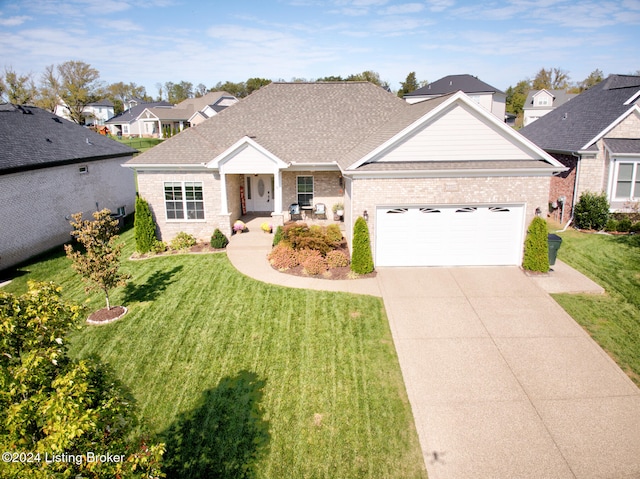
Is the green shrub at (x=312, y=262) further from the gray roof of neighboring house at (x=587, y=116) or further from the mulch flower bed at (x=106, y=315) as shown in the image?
the gray roof of neighboring house at (x=587, y=116)

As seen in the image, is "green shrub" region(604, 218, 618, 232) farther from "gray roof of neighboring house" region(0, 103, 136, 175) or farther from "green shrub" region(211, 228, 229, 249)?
"gray roof of neighboring house" region(0, 103, 136, 175)

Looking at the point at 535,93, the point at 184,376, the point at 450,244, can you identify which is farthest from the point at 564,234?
the point at 535,93

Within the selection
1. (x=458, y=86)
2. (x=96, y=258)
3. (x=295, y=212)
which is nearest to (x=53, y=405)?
(x=96, y=258)

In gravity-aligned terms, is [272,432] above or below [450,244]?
below

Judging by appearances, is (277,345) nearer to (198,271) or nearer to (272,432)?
(272,432)

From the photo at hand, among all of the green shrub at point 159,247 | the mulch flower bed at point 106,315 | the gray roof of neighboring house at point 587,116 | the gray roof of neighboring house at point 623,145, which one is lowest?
the mulch flower bed at point 106,315

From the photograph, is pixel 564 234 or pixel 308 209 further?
pixel 308 209

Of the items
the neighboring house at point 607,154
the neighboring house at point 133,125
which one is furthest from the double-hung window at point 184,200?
the neighboring house at point 133,125
